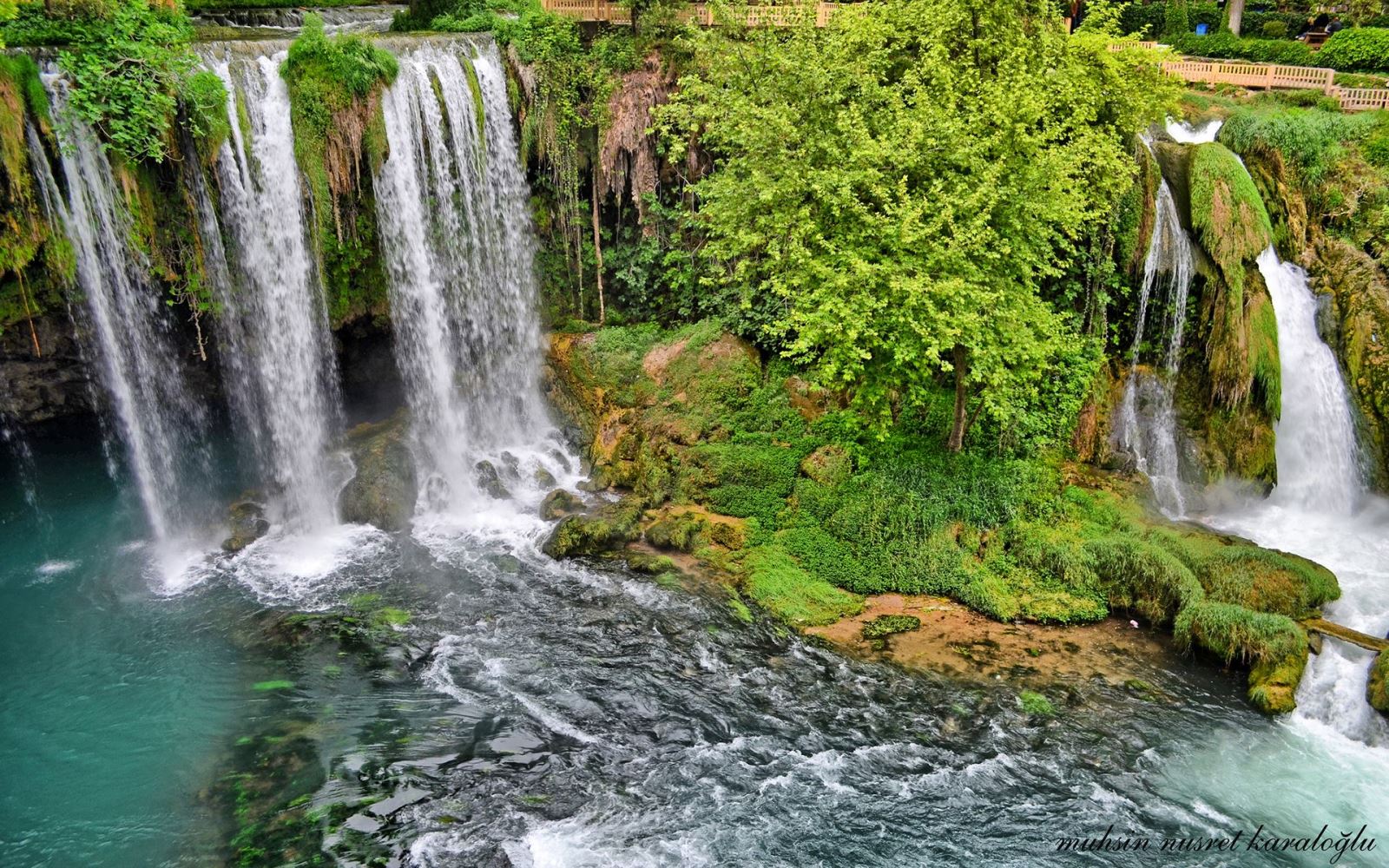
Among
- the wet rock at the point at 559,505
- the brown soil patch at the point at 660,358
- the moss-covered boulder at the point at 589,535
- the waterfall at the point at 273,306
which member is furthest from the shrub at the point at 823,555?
the waterfall at the point at 273,306

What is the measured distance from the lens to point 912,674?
541 inches

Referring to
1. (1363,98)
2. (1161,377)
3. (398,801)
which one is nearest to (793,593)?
(398,801)

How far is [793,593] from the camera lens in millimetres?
15578

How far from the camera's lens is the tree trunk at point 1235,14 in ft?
94.6

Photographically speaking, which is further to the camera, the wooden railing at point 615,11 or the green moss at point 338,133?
the wooden railing at point 615,11

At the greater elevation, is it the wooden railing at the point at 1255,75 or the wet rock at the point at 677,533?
the wooden railing at the point at 1255,75

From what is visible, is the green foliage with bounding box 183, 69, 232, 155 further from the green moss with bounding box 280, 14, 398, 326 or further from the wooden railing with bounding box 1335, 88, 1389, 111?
the wooden railing with bounding box 1335, 88, 1389, 111

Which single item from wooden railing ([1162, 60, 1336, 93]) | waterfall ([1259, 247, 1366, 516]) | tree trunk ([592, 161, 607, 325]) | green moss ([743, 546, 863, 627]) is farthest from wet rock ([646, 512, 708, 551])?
wooden railing ([1162, 60, 1336, 93])

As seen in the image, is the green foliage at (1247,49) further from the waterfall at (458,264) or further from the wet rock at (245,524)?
the wet rock at (245,524)

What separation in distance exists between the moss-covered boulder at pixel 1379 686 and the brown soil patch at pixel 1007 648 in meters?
2.51

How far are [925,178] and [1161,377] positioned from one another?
7232 millimetres

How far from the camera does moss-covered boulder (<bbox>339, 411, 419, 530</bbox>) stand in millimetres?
18344

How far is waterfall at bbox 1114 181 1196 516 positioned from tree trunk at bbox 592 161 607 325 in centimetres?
1208

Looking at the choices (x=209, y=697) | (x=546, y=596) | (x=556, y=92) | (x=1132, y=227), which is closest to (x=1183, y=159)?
(x=1132, y=227)
